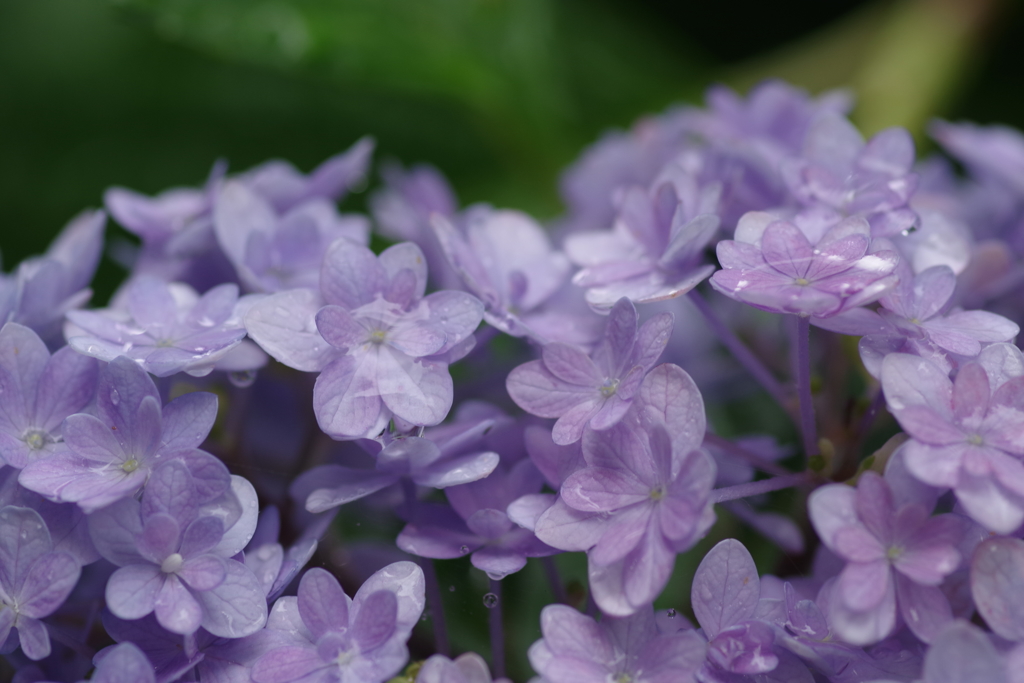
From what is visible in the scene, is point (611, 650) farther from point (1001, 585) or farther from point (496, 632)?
point (1001, 585)

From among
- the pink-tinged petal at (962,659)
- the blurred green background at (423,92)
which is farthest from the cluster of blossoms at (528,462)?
the blurred green background at (423,92)

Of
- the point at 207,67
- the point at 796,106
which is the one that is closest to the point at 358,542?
the point at 796,106

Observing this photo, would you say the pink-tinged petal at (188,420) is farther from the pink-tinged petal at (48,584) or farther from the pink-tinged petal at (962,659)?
the pink-tinged petal at (962,659)

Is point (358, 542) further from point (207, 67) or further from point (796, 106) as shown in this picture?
point (207, 67)

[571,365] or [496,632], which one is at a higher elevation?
[571,365]

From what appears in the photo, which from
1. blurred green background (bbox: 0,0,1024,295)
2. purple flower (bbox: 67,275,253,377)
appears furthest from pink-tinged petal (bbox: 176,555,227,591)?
blurred green background (bbox: 0,0,1024,295)

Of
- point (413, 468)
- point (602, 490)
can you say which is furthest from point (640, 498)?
point (413, 468)
